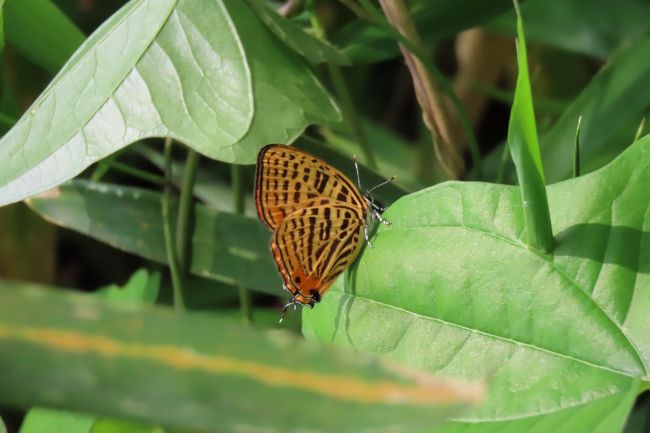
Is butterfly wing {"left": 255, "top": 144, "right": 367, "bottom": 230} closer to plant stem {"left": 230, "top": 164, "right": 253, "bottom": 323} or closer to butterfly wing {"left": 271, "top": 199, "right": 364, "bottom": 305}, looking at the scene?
butterfly wing {"left": 271, "top": 199, "right": 364, "bottom": 305}

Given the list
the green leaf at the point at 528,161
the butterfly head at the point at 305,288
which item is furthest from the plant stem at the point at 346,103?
the green leaf at the point at 528,161

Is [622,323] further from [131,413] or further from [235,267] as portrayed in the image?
[235,267]

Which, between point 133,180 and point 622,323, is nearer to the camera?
point 622,323

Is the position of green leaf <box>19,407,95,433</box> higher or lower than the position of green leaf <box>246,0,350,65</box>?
lower

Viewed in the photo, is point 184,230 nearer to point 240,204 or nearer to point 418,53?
point 240,204

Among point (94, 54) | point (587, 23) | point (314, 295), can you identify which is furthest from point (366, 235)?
point (587, 23)

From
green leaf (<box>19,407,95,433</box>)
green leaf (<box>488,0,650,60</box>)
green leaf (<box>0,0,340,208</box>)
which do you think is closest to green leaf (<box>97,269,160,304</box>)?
green leaf (<box>19,407,95,433</box>)

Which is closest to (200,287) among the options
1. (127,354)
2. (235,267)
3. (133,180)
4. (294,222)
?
(133,180)
